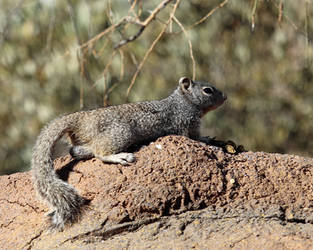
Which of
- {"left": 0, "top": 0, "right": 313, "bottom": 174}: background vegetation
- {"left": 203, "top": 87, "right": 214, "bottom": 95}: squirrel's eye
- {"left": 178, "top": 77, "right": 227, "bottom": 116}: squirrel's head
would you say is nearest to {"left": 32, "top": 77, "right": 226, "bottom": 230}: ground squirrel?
{"left": 178, "top": 77, "right": 227, "bottom": 116}: squirrel's head

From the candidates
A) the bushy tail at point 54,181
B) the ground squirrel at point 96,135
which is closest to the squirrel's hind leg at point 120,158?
the ground squirrel at point 96,135

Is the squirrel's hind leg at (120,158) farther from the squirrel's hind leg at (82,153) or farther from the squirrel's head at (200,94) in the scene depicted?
the squirrel's head at (200,94)

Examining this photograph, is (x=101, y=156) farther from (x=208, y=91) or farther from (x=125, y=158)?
(x=208, y=91)

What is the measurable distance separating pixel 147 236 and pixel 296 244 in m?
1.03

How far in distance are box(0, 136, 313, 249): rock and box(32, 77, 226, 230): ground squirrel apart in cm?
11

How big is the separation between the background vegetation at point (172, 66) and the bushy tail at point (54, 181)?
3.34 metres

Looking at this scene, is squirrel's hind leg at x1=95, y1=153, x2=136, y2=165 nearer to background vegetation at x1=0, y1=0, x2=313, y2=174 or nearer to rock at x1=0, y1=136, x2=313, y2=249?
rock at x1=0, y1=136, x2=313, y2=249

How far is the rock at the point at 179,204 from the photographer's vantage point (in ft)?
13.0

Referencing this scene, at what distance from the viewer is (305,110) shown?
10.4 metres

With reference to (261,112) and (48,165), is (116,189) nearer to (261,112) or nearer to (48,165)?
(48,165)

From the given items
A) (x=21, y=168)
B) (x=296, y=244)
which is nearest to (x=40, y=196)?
(x=296, y=244)

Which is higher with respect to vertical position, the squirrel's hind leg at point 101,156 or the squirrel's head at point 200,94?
the squirrel's head at point 200,94

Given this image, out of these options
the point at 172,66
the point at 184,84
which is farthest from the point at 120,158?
the point at 172,66

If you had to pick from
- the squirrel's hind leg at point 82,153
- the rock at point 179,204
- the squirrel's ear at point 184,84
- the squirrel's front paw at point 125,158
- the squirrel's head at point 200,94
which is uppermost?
the squirrel's ear at point 184,84
